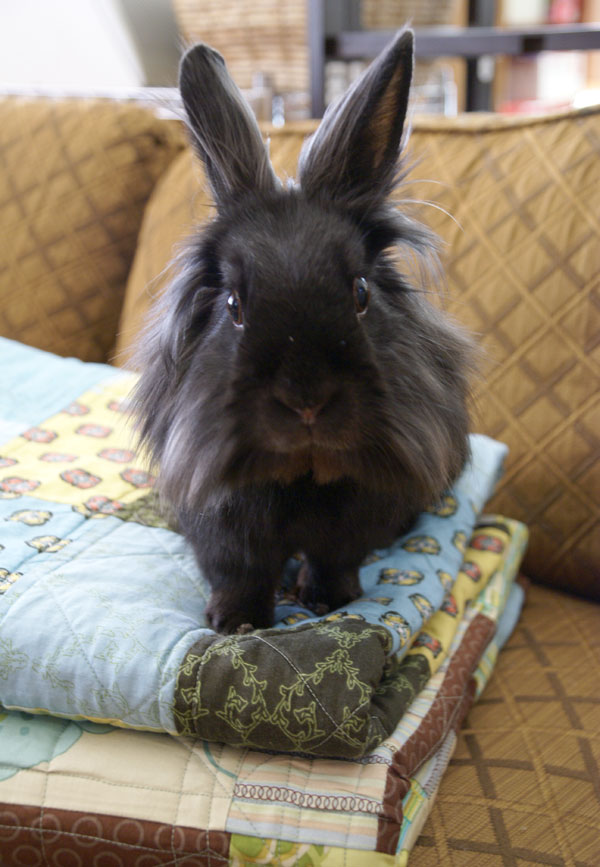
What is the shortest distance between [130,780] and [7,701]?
183 millimetres

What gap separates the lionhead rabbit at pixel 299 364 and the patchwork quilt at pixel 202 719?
121 millimetres

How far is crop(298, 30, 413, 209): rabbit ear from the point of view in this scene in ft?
3.30

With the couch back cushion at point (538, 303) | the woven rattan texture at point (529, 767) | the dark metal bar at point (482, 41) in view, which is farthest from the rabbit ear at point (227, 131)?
the dark metal bar at point (482, 41)

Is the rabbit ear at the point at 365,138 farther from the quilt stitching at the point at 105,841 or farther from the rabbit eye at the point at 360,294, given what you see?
the quilt stitching at the point at 105,841

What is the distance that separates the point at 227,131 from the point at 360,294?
0.28 m

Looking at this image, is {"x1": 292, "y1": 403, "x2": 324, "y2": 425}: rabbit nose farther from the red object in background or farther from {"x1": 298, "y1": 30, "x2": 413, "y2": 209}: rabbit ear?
the red object in background

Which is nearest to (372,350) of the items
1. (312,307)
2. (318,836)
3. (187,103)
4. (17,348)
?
(312,307)

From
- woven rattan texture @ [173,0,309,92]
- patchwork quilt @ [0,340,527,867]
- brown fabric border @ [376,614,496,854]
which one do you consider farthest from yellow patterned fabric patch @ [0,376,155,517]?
woven rattan texture @ [173,0,309,92]

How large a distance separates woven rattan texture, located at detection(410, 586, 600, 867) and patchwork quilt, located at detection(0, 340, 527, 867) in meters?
0.04

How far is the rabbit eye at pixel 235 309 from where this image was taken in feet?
3.13

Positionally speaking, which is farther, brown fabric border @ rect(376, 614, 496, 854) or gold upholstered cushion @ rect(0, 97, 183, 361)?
gold upholstered cushion @ rect(0, 97, 183, 361)

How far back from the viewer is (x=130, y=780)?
92cm

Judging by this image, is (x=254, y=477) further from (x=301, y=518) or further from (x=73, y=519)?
(x=73, y=519)

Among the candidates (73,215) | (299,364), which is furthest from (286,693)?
(73,215)
